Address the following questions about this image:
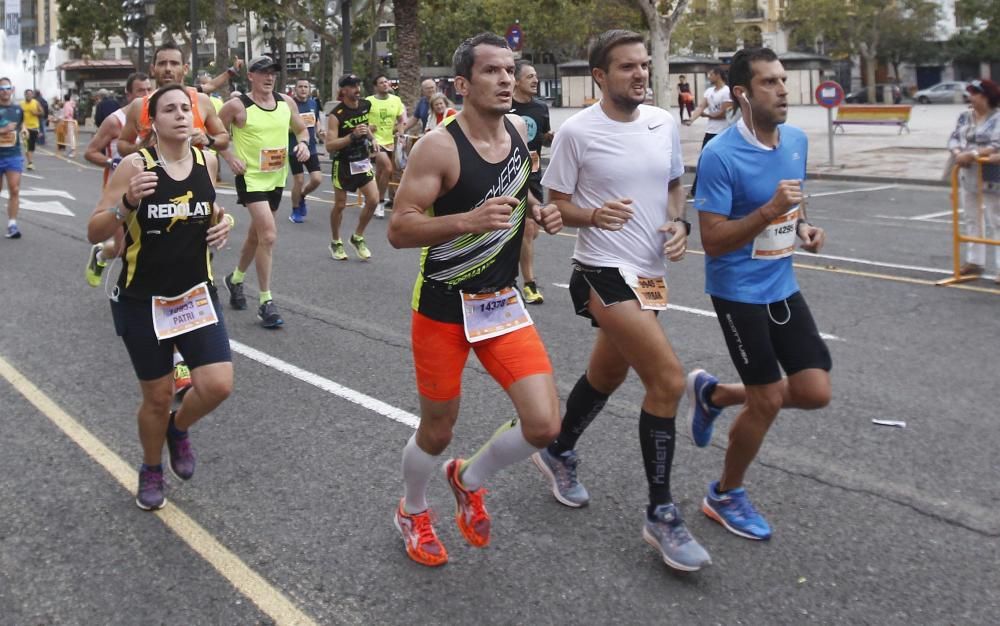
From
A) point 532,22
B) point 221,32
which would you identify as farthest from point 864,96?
point 221,32

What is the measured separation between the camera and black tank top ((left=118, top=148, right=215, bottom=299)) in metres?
4.63

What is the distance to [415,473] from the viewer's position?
4.16 m

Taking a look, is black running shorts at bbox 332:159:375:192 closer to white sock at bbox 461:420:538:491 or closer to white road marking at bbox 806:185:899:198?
white sock at bbox 461:420:538:491

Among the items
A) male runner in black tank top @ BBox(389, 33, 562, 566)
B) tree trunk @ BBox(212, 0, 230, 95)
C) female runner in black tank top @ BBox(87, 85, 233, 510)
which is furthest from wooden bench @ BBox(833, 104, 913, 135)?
male runner in black tank top @ BBox(389, 33, 562, 566)

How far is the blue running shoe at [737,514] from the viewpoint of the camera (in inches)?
171

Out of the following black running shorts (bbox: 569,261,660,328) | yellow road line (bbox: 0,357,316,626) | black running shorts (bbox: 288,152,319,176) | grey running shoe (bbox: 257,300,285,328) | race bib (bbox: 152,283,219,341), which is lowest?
yellow road line (bbox: 0,357,316,626)

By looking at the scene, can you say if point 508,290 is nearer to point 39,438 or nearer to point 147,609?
point 147,609

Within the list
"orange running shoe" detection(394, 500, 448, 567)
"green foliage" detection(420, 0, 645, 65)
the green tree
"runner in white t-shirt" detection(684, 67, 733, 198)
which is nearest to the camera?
"orange running shoe" detection(394, 500, 448, 567)

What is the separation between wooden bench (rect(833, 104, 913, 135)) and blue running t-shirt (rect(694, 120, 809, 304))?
90.9 feet

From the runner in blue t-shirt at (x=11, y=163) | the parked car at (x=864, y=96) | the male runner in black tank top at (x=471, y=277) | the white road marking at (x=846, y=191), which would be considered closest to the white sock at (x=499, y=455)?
the male runner in black tank top at (x=471, y=277)

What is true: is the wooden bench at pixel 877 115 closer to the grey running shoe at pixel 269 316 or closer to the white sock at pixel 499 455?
the grey running shoe at pixel 269 316

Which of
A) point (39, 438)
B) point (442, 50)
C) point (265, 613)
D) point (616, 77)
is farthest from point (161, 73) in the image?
point (442, 50)

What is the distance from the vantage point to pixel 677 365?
4117 millimetres

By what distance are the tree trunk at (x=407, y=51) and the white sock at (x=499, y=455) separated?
22.8 m
